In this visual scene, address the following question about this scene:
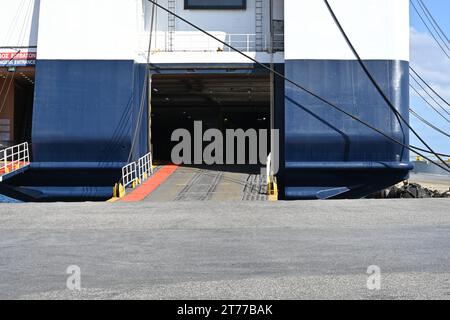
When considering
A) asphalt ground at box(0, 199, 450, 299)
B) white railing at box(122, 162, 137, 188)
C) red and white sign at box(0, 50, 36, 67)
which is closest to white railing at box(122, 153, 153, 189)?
white railing at box(122, 162, 137, 188)

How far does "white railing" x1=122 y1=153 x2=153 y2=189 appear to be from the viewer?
60.8 feet

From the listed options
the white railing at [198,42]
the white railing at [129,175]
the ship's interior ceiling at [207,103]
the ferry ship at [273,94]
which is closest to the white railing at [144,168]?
the white railing at [129,175]

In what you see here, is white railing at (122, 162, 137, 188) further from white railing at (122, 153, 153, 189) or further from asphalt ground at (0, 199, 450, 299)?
asphalt ground at (0, 199, 450, 299)

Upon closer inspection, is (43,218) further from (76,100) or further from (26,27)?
(26,27)

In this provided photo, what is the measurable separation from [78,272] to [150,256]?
1265 millimetres

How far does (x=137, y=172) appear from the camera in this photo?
64.7 feet

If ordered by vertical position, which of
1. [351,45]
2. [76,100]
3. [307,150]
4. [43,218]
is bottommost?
[43,218]

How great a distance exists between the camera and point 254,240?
9.05 m

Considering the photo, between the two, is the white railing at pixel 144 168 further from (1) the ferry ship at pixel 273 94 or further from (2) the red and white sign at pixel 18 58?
(2) the red and white sign at pixel 18 58

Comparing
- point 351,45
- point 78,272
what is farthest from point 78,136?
point 78,272

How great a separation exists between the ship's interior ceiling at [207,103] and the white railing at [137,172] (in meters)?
3.44

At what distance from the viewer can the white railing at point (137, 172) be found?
18.5 meters

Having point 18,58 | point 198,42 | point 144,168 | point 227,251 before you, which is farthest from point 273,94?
point 227,251

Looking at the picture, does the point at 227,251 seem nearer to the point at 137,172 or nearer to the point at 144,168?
the point at 137,172
